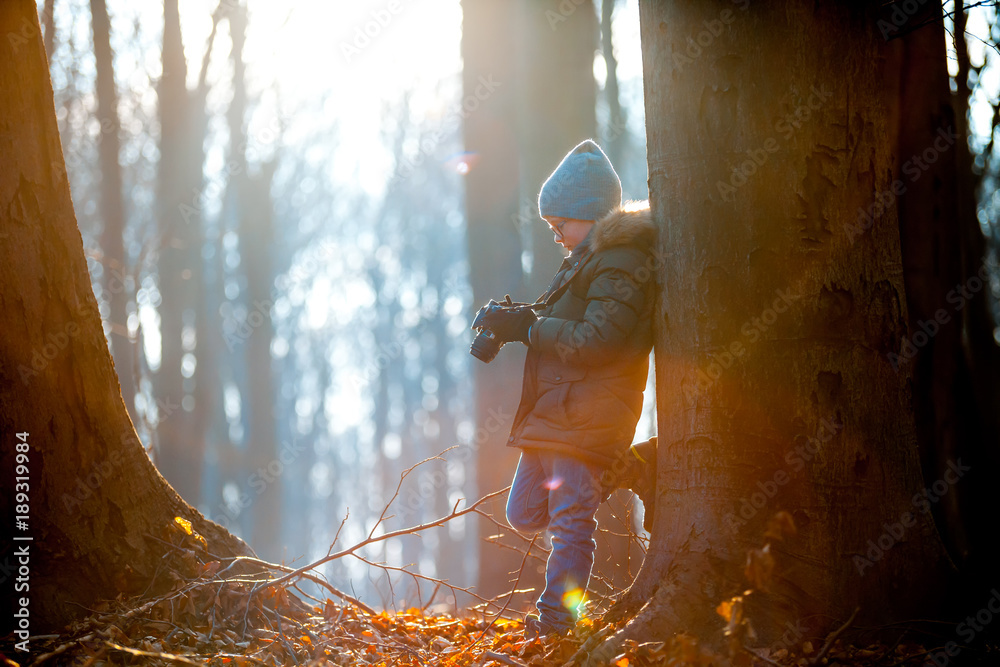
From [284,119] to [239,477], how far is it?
370 inches

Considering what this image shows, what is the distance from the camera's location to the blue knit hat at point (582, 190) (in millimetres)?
3736

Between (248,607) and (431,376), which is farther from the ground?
(431,376)

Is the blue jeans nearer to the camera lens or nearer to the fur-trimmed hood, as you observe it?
the camera lens

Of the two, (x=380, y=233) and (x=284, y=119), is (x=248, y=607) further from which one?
(x=380, y=233)

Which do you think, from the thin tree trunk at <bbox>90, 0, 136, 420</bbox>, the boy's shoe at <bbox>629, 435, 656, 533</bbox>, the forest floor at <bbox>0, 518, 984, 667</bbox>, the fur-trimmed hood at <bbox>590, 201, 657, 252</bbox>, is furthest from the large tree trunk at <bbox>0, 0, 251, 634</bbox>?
the thin tree trunk at <bbox>90, 0, 136, 420</bbox>

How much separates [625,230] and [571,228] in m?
0.54

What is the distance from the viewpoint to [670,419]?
305 cm

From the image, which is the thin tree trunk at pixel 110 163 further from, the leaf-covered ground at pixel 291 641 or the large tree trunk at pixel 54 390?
the leaf-covered ground at pixel 291 641

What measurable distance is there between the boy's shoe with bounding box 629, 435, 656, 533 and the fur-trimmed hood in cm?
95

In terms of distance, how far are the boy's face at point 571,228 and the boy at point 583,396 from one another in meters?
0.20

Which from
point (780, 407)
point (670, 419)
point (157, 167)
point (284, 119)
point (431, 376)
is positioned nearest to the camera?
point (780, 407)

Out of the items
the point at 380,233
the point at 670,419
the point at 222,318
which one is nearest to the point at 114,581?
the point at 670,419

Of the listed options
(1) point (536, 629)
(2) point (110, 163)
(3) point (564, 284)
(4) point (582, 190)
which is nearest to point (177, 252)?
(2) point (110, 163)

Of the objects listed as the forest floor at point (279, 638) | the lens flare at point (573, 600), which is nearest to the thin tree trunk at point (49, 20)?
the forest floor at point (279, 638)
